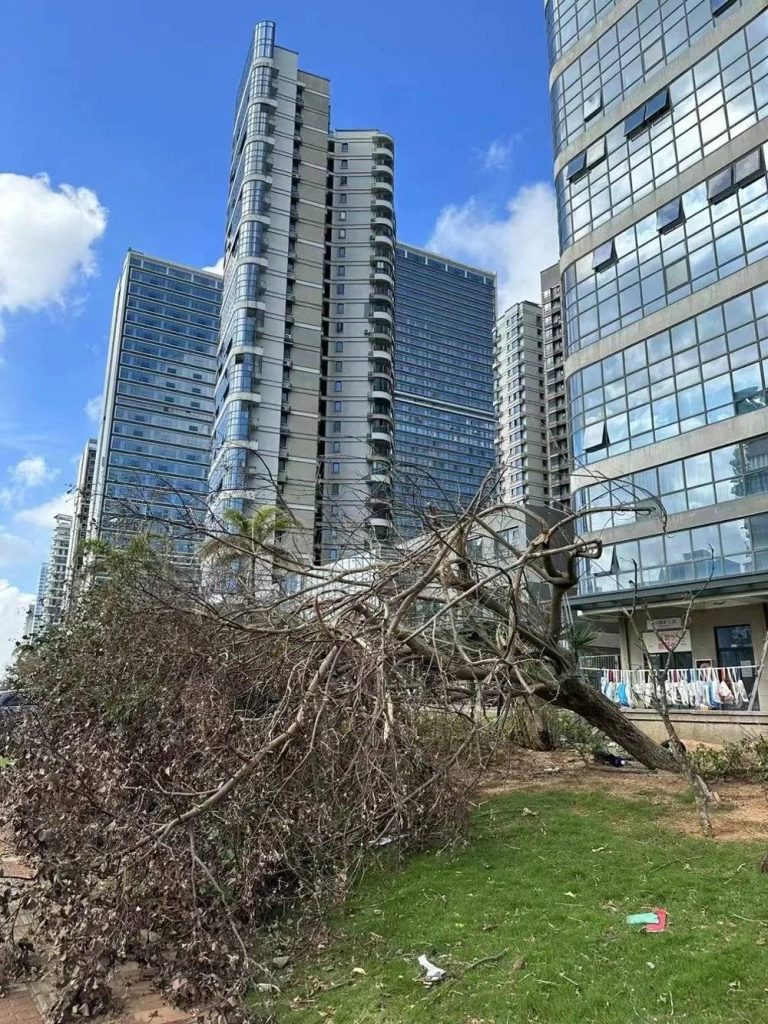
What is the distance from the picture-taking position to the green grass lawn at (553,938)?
347 cm

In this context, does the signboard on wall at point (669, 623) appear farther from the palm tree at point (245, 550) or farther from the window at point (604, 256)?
the palm tree at point (245, 550)

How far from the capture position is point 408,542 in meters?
9.17

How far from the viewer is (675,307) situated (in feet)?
78.5

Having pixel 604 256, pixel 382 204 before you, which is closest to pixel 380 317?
pixel 382 204

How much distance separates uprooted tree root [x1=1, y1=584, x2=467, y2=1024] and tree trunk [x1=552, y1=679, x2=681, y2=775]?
2826 millimetres

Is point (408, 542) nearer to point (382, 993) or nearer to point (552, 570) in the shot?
point (552, 570)

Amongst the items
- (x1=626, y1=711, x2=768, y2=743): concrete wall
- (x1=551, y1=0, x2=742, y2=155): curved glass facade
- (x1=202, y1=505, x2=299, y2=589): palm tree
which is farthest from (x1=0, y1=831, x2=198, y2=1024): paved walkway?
(x1=551, y1=0, x2=742, y2=155): curved glass facade

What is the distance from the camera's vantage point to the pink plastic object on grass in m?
4.20

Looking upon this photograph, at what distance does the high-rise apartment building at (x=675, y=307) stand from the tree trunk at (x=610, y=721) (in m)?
10.2

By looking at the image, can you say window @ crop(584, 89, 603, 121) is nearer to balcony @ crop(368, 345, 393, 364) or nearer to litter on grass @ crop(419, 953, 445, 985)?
litter on grass @ crop(419, 953, 445, 985)

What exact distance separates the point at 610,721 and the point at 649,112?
25.0m

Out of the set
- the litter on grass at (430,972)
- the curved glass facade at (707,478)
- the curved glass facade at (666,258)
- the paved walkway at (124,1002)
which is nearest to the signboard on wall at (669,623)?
the curved glass facade at (707,478)

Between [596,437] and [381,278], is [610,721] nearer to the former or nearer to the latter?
[596,437]

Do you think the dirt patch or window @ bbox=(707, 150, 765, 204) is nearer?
the dirt patch
